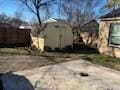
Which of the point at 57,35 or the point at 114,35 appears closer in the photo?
the point at 114,35

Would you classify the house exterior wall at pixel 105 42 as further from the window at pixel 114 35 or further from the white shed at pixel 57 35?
the white shed at pixel 57 35

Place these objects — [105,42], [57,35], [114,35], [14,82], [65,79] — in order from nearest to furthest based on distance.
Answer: [14,82], [65,79], [114,35], [105,42], [57,35]

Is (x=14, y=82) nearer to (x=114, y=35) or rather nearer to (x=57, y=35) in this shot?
(x=114, y=35)

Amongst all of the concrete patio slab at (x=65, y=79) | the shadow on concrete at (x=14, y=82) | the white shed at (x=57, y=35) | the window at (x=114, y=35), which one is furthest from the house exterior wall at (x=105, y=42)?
the shadow on concrete at (x=14, y=82)

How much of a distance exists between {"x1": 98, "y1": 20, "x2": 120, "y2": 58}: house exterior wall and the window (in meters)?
0.27

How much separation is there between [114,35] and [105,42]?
1.01 metres

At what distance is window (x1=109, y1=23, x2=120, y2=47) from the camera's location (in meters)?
15.4

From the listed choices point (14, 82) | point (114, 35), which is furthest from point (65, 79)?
point (114, 35)

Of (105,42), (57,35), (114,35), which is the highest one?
(114,35)

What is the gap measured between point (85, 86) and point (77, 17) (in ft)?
91.8

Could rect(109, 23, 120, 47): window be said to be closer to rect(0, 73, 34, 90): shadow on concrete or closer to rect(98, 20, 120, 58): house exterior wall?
rect(98, 20, 120, 58): house exterior wall

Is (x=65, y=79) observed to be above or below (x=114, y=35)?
below

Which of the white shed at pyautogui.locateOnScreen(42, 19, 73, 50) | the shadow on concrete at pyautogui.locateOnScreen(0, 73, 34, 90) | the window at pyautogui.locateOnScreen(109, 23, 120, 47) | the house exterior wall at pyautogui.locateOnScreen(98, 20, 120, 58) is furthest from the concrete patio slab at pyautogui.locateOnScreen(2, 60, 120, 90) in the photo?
the white shed at pyautogui.locateOnScreen(42, 19, 73, 50)

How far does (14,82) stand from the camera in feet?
28.4
